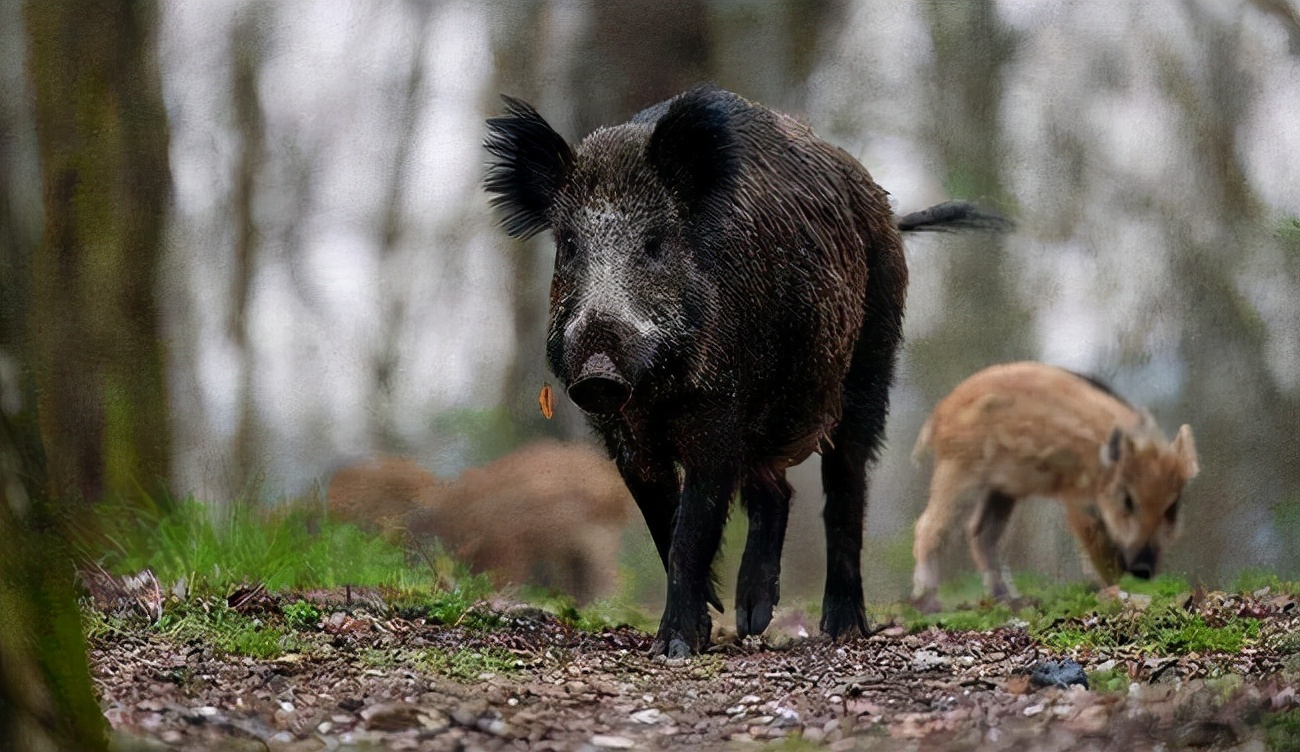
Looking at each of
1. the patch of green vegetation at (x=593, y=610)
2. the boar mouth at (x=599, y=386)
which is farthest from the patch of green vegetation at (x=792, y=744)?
the patch of green vegetation at (x=593, y=610)

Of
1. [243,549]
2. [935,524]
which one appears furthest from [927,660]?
[243,549]

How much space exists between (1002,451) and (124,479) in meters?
4.18

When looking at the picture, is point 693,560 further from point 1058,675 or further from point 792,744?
point 1058,675

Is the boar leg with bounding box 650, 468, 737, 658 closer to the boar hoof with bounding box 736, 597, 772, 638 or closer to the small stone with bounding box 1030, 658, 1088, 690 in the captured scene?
the boar hoof with bounding box 736, 597, 772, 638

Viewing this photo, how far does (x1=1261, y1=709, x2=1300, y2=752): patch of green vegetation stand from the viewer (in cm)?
458

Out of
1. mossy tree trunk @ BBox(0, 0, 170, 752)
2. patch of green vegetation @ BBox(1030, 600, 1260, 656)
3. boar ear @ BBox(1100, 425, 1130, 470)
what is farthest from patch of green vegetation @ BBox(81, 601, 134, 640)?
boar ear @ BBox(1100, 425, 1130, 470)

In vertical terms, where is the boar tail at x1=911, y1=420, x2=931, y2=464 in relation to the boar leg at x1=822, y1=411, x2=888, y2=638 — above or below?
above

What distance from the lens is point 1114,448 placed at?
680 centimetres

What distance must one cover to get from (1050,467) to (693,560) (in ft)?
8.01

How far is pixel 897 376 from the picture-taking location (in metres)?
6.57

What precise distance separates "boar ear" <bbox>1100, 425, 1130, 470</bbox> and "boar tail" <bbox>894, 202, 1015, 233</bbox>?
→ 1.16 meters

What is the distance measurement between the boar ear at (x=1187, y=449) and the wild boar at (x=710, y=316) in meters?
1.64

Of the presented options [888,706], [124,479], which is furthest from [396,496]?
[888,706]

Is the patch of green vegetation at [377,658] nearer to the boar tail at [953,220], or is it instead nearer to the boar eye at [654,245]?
the boar eye at [654,245]
